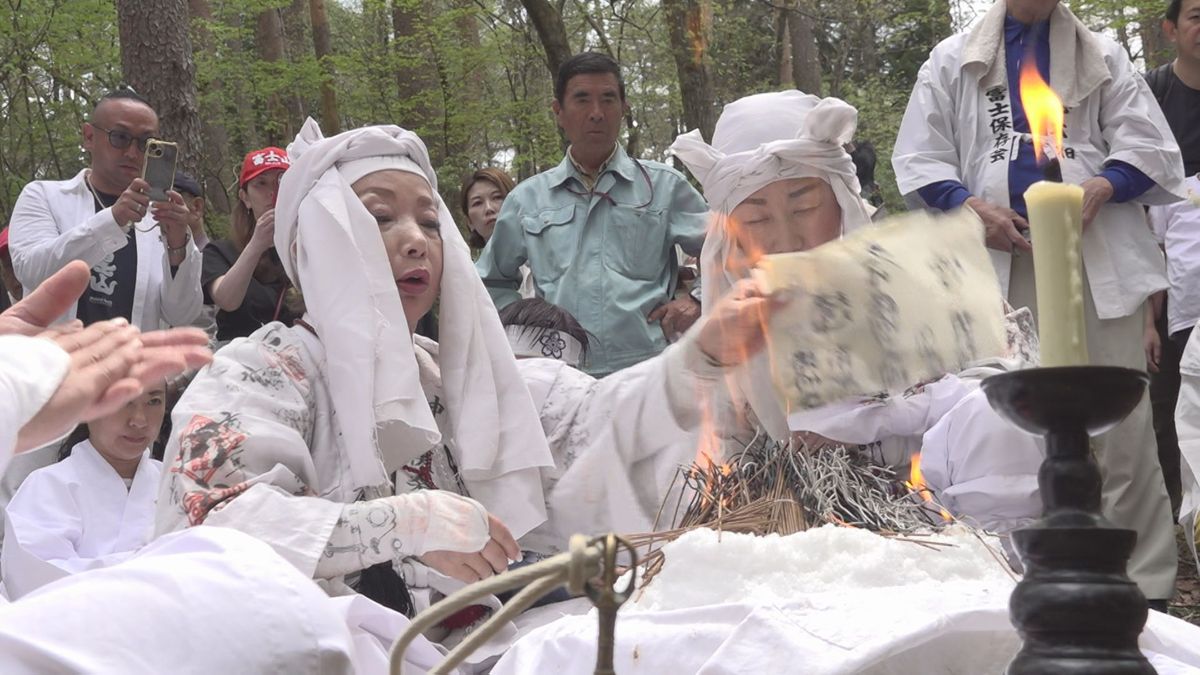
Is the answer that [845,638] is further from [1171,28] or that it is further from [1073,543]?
[1171,28]

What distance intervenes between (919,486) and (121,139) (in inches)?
164

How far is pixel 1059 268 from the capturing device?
1007mm

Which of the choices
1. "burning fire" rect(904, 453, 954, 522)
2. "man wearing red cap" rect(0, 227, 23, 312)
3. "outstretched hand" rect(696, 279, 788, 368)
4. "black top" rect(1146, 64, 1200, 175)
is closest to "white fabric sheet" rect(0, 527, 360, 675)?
"outstretched hand" rect(696, 279, 788, 368)

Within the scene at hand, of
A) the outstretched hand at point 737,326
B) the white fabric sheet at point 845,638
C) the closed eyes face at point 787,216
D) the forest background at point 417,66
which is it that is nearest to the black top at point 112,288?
the forest background at point 417,66

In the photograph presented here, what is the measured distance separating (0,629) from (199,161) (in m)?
6.80

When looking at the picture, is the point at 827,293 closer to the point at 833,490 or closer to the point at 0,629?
the point at 833,490

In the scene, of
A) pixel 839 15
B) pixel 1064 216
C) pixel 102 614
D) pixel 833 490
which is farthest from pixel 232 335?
pixel 839 15

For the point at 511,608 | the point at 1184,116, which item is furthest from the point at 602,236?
the point at 511,608

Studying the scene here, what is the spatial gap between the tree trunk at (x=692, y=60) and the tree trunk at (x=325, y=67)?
452 cm

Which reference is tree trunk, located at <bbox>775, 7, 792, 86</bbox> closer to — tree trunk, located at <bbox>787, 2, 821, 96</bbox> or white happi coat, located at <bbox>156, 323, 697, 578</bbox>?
tree trunk, located at <bbox>787, 2, 821, 96</bbox>

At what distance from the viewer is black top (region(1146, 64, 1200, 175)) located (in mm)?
5652

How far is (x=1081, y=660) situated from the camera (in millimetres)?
1008

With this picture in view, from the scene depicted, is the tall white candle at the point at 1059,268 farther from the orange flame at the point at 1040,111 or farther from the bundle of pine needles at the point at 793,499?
the bundle of pine needles at the point at 793,499

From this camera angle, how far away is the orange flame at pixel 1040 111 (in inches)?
49.6
